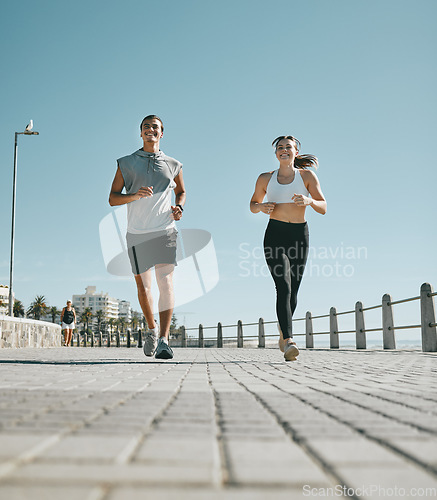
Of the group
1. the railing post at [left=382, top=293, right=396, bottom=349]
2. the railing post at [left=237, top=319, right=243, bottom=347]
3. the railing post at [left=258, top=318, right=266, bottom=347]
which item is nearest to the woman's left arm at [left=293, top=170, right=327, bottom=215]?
the railing post at [left=382, top=293, right=396, bottom=349]

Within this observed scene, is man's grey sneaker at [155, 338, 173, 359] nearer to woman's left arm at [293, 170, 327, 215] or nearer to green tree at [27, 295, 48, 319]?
woman's left arm at [293, 170, 327, 215]

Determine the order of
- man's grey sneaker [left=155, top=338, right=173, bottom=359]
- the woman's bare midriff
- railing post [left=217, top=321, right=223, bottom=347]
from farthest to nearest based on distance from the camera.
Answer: railing post [left=217, top=321, right=223, bottom=347] < the woman's bare midriff < man's grey sneaker [left=155, top=338, right=173, bottom=359]

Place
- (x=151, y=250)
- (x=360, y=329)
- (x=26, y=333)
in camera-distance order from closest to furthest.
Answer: (x=151, y=250), (x=360, y=329), (x=26, y=333)

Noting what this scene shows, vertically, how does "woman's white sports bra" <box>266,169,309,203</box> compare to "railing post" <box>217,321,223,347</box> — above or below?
above

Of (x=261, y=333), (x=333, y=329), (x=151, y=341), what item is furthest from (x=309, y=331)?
(x=151, y=341)

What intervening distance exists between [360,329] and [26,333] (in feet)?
28.3

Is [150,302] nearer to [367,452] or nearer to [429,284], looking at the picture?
[367,452]

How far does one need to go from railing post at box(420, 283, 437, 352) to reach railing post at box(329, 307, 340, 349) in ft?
15.3

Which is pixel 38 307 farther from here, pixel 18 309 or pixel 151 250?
pixel 151 250

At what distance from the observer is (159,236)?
5.75 meters

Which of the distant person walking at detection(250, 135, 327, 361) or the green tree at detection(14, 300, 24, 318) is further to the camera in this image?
the green tree at detection(14, 300, 24, 318)

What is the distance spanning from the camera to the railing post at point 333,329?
13922 mm

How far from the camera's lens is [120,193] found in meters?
6.01

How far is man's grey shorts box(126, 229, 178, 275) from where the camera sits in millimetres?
5727
